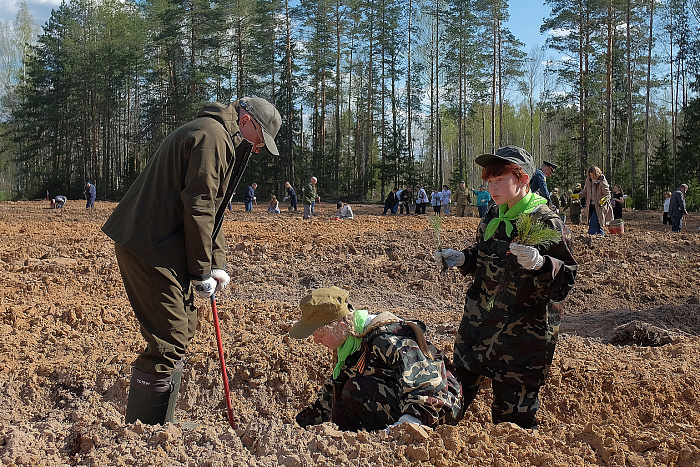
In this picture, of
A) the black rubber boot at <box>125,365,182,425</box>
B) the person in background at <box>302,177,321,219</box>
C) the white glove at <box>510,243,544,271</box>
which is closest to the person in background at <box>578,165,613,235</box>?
the person in background at <box>302,177,321,219</box>

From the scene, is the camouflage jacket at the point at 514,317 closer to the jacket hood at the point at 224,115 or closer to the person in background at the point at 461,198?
the jacket hood at the point at 224,115

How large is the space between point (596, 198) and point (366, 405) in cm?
1032

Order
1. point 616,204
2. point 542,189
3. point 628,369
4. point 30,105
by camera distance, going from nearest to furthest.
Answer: point 628,369 < point 542,189 < point 616,204 < point 30,105

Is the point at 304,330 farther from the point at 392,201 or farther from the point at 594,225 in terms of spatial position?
the point at 392,201

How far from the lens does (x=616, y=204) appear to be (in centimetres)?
1742

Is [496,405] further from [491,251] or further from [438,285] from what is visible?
[438,285]

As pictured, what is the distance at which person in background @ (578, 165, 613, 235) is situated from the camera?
1178cm

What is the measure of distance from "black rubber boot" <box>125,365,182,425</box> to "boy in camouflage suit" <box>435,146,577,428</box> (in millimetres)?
1586

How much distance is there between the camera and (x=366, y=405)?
9.82 feet

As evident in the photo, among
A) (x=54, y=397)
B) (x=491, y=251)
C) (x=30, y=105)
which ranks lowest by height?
(x=54, y=397)

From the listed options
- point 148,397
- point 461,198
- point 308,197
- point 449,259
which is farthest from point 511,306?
point 461,198

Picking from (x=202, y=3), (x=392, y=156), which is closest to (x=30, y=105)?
(x=202, y=3)

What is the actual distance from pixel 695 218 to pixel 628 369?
60.5 ft

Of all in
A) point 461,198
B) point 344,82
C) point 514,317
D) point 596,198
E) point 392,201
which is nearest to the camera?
point 514,317
